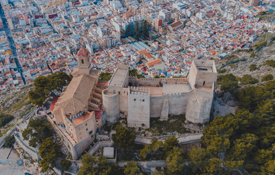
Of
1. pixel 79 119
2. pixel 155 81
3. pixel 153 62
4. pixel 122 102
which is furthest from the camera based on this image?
pixel 153 62

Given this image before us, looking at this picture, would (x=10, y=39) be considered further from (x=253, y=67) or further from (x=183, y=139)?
(x=253, y=67)

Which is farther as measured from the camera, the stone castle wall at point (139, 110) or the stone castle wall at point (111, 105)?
the stone castle wall at point (111, 105)

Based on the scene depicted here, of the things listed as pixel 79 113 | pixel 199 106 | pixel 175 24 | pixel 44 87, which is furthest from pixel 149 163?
pixel 175 24

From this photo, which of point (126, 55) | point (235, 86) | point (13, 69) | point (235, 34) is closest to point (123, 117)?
point (235, 86)

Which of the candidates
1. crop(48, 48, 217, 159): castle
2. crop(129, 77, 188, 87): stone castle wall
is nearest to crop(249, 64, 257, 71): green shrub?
crop(48, 48, 217, 159): castle

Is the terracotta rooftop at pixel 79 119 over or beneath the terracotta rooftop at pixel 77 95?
beneath

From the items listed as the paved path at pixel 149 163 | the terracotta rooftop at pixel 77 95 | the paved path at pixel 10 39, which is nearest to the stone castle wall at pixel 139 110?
the paved path at pixel 149 163

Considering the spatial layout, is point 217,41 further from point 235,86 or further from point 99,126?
point 99,126

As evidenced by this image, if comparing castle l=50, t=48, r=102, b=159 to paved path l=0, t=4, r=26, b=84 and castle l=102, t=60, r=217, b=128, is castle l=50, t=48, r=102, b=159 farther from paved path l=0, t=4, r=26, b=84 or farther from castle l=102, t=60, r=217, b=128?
paved path l=0, t=4, r=26, b=84

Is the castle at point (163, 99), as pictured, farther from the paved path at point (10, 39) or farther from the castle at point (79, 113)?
the paved path at point (10, 39)
